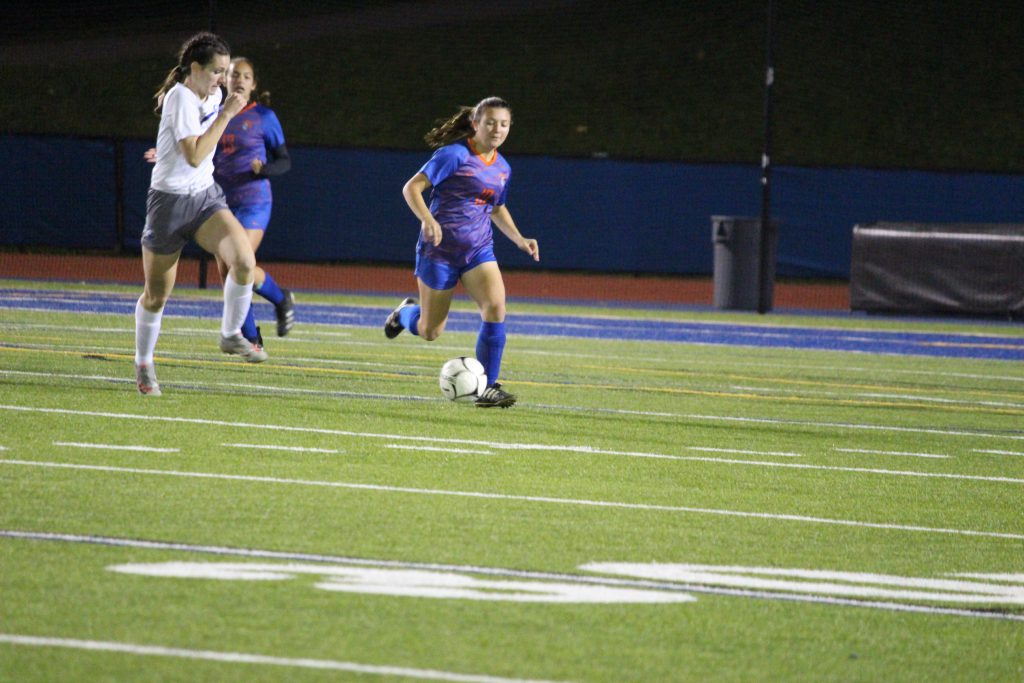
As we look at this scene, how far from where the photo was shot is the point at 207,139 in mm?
9875

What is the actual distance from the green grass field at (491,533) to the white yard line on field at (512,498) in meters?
0.03

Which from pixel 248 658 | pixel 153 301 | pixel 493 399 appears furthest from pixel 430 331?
pixel 248 658

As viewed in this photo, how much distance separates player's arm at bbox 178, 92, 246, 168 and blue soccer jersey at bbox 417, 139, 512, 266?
1675 millimetres

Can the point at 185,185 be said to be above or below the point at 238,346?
above

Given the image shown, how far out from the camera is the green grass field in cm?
479

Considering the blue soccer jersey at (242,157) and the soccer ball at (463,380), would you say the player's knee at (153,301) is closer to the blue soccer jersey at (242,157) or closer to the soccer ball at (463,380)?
the soccer ball at (463,380)

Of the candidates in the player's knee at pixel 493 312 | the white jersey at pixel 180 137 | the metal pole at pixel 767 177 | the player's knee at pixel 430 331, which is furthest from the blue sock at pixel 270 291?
the metal pole at pixel 767 177

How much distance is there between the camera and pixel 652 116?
1660 inches

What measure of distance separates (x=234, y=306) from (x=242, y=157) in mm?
2513

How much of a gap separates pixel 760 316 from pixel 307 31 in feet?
89.8

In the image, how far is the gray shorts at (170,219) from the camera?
33.2 feet

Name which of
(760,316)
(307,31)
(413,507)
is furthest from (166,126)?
(307,31)

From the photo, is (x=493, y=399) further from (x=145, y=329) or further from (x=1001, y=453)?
(x=1001, y=453)

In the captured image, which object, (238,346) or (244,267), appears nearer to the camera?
(244,267)
